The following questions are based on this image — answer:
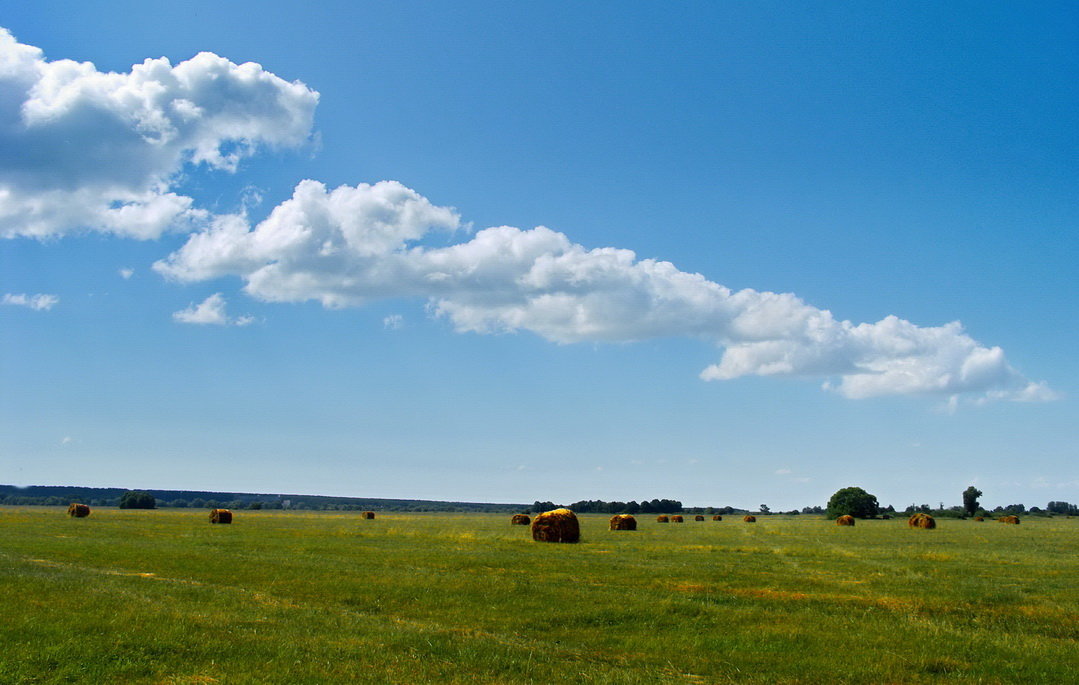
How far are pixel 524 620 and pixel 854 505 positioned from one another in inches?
4489

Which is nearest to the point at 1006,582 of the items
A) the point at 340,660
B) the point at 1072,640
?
the point at 1072,640

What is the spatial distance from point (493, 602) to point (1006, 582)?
17.3 m

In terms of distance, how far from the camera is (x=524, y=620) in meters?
16.5

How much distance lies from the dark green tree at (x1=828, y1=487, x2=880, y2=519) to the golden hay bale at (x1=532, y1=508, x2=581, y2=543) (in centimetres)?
8571

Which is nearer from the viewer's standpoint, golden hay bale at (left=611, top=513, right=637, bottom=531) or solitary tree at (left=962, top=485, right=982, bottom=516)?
golden hay bale at (left=611, top=513, right=637, bottom=531)

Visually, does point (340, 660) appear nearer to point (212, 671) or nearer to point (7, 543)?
point (212, 671)

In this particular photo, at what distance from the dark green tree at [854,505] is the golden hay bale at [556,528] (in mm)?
85713

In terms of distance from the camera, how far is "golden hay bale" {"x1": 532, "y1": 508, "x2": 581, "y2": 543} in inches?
1695

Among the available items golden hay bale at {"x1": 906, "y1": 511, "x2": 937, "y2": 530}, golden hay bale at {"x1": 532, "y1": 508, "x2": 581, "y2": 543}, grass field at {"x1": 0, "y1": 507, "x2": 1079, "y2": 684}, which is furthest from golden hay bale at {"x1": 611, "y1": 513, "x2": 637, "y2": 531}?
grass field at {"x1": 0, "y1": 507, "x2": 1079, "y2": 684}

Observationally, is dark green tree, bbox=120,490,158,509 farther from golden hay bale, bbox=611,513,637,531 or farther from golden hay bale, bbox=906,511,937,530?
golden hay bale, bbox=906,511,937,530

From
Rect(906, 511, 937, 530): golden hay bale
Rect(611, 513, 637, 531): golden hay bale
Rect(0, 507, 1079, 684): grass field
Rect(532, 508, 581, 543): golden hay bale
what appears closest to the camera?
Rect(0, 507, 1079, 684): grass field

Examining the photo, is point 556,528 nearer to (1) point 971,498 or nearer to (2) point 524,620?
(2) point 524,620

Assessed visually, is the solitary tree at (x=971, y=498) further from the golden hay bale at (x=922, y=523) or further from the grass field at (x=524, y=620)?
the grass field at (x=524, y=620)

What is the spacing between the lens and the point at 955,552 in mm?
36594
